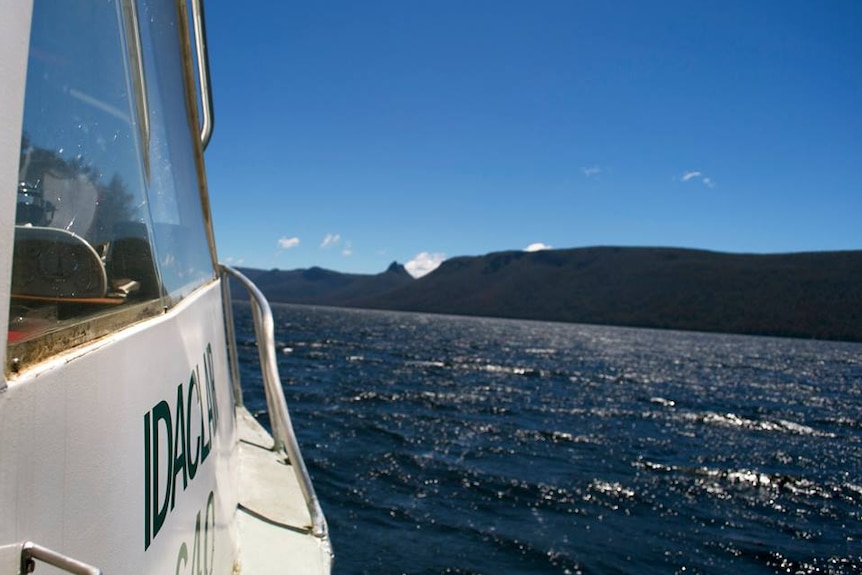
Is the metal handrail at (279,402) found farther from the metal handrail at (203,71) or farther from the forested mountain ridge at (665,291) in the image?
the forested mountain ridge at (665,291)

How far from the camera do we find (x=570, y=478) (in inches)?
377

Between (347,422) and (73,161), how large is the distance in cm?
1201

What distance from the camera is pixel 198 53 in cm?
A: 298

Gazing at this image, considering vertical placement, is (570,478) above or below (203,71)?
below

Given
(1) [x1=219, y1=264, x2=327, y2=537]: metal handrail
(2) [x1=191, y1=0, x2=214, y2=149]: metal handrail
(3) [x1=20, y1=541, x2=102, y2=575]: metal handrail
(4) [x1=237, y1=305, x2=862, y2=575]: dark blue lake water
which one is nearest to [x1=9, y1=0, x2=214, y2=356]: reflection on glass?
(3) [x1=20, y1=541, x2=102, y2=575]: metal handrail

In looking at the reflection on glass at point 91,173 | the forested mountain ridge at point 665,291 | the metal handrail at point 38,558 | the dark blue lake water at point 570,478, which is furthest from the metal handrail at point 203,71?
the forested mountain ridge at point 665,291

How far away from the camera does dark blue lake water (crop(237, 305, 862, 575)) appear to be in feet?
21.8

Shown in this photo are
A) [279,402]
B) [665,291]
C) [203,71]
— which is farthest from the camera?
[665,291]

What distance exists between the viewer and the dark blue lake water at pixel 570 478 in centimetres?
664

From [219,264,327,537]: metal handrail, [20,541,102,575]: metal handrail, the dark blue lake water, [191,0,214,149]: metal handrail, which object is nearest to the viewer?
[20,541,102,575]: metal handrail

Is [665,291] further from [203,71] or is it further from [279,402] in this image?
[203,71]

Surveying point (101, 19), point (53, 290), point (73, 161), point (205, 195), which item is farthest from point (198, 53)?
point (53, 290)

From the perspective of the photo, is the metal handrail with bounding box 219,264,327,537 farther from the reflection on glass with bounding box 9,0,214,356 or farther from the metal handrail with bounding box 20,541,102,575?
the metal handrail with bounding box 20,541,102,575

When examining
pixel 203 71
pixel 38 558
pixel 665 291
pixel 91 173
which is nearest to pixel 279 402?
pixel 203 71
